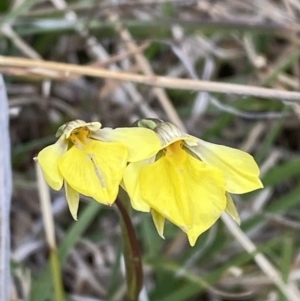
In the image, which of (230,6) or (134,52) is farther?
(230,6)

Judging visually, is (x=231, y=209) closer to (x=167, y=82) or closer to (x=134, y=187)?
(x=134, y=187)

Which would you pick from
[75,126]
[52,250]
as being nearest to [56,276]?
[52,250]

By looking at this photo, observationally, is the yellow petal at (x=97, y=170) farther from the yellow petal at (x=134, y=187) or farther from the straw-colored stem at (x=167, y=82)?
the straw-colored stem at (x=167, y=82)

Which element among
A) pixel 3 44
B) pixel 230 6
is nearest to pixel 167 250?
pixel 3 44

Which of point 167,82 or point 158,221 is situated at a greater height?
point 167,82

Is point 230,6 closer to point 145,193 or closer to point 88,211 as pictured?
point 88,211

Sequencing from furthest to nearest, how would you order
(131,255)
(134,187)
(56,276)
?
1. (56,276)
2. (131,255)
3. (134,187)

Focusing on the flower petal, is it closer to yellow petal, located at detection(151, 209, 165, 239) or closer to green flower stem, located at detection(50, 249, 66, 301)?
yellow petal, located at detection(151, 209, 165, 239)
